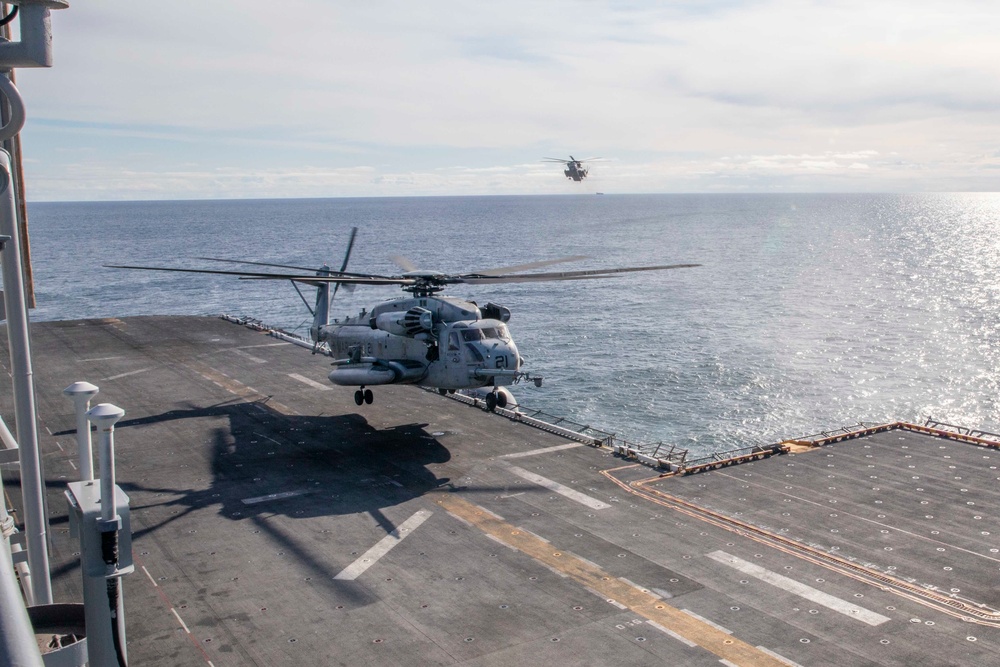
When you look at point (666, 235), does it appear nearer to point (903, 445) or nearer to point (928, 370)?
point (928, 370)

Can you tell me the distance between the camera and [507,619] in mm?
18047

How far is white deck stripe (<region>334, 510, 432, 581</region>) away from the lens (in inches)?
805

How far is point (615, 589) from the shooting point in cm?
1934

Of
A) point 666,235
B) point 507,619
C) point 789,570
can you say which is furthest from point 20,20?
point 666,235

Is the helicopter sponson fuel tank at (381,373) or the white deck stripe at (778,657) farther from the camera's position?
the helicopter sponson fuel tank at (381,373)

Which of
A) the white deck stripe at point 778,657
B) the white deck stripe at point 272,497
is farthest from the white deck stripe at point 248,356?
the white deck stripe at point 778,657

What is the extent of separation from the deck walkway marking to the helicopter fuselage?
564cm

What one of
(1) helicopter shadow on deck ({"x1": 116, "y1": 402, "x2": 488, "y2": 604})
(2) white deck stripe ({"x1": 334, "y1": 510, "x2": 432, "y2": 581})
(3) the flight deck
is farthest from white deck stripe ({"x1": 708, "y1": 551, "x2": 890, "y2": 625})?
(1) helicopter shadow on deck ({"x1": 116, "y1": 402, "x2": 488, "y2": 604})

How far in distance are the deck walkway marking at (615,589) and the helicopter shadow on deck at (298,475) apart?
8.07 ft

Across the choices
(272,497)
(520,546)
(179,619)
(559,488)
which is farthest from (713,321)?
(179,619)

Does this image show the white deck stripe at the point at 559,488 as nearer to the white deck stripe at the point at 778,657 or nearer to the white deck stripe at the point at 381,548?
the white deck stripe at the point at 381,548

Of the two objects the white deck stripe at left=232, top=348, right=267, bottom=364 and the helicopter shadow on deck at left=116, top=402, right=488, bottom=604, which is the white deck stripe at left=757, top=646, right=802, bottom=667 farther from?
the white deck stripe at left=232, top=348, right=267, bottom=364

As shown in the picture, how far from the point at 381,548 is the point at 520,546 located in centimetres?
375

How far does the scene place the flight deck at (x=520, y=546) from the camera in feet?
56.3
